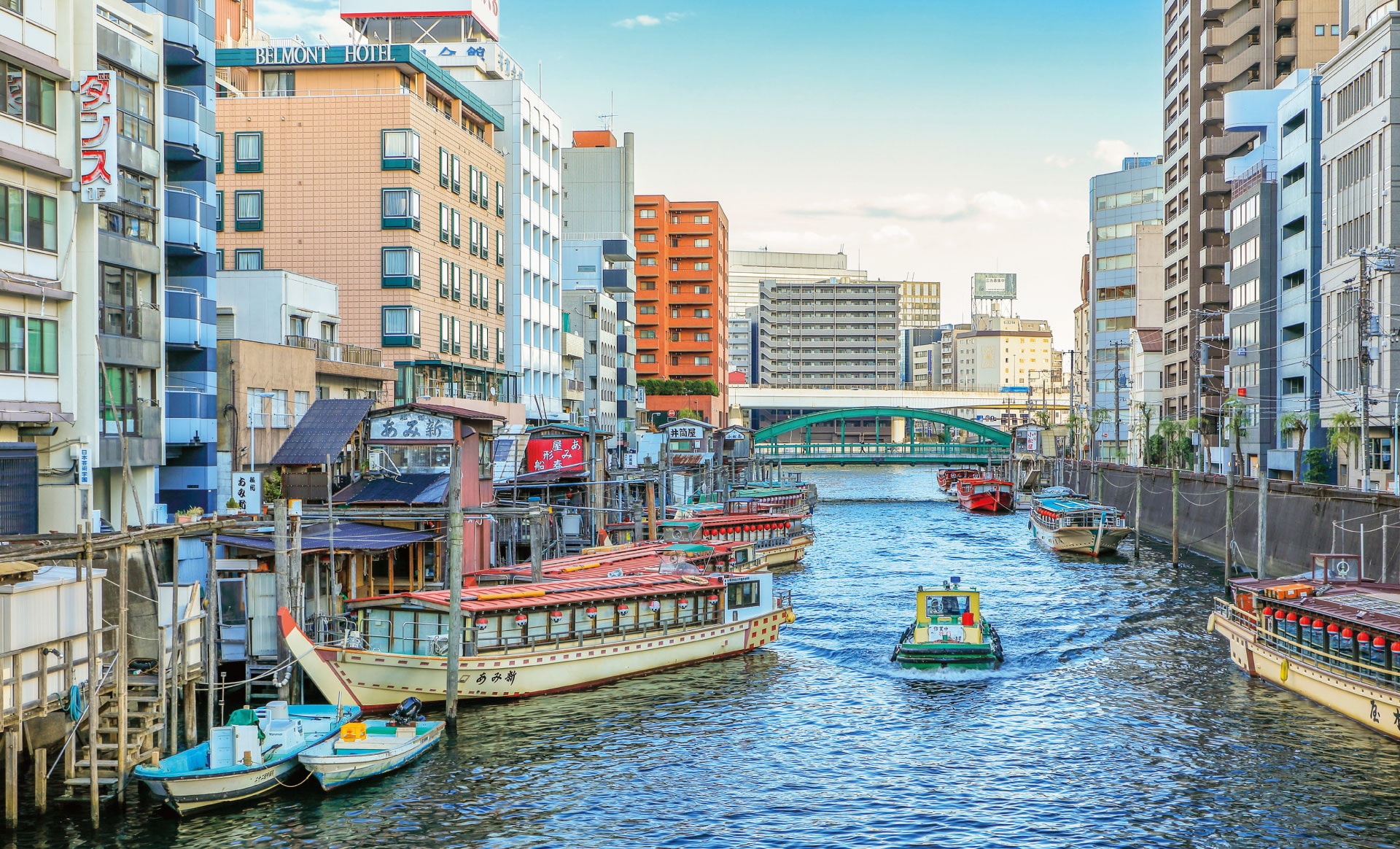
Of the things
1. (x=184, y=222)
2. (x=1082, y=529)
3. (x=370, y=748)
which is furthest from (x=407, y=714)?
(x=1082, y=529)

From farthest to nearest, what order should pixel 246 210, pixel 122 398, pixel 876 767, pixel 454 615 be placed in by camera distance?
pixel 246 210
pixel 122 398
pixel 454 615
pixel 876 767

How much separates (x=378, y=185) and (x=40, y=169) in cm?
3549

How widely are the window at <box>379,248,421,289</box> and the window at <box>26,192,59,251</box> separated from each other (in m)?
33.8

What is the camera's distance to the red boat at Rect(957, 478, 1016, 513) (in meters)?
133

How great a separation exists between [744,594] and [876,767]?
49.6ft

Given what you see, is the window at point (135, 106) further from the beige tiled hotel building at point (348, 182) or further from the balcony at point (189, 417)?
the beige tiled hotel building at point (348, 182)

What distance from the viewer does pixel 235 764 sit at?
29250mm

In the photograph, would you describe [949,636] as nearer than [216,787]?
No

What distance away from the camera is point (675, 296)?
186750 mm

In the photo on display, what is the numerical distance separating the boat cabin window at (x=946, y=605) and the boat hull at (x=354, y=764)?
2280cm

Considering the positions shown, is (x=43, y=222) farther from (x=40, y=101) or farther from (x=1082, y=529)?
(x=1082, y=529)

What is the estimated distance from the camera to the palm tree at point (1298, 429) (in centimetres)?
7775

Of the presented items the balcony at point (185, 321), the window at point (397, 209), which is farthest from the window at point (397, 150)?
the balcony at point (185, 321)

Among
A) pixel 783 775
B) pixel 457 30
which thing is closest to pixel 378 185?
pixel 457 30
